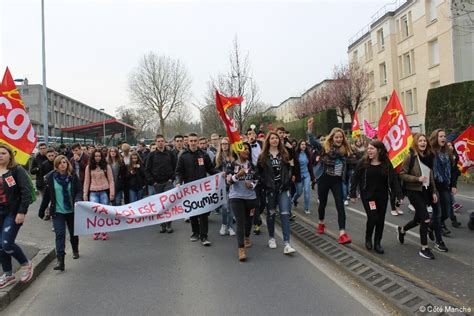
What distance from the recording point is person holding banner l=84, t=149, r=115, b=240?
7.79m

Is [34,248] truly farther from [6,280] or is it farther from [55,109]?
[55,109]

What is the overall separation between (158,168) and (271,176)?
313cm

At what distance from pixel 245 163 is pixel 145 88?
169 ft

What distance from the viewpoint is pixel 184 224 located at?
9312mm

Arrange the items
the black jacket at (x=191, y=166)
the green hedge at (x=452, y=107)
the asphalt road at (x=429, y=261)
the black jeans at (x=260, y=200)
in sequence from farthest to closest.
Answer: the green hedge at (x=452, y=107)
the black jacket at (x=191, y=166)
the black jeans at (x=260, y=200)
the asphalt road at (x=429, y=261)

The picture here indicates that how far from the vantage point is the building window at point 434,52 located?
2882cm

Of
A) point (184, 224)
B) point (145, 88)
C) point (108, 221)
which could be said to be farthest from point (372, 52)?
point (108, 221)

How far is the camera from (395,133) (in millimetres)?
7215

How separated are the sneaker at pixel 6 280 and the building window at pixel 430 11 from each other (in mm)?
30865

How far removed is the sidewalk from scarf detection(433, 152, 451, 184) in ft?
21.4

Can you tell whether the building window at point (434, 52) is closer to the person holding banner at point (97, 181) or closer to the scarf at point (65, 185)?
the person holding banner at point (97, 181)

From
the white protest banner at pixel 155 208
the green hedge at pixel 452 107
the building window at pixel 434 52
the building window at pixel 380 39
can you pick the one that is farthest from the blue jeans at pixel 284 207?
the building window at pixel 380 39

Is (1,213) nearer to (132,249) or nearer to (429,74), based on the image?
(132,249)

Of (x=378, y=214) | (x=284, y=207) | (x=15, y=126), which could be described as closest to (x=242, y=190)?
(x=284, y=207)
